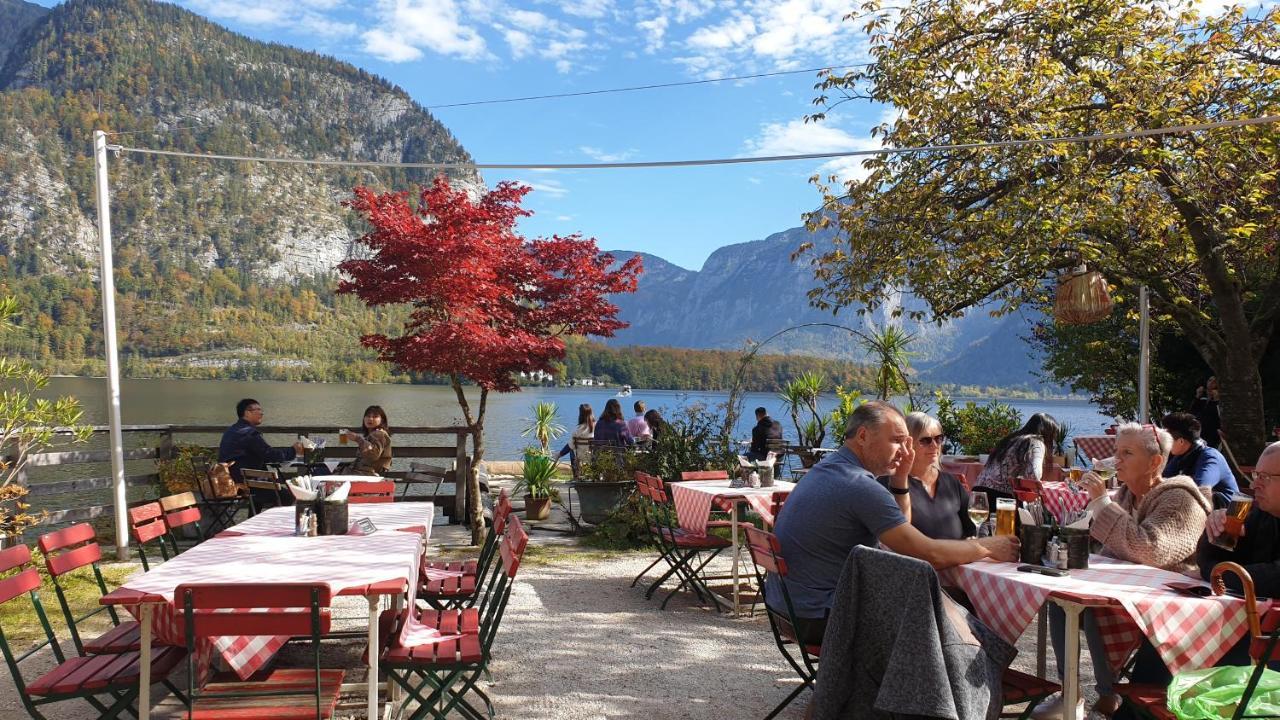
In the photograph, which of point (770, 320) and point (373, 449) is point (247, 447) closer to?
point (373, 449)

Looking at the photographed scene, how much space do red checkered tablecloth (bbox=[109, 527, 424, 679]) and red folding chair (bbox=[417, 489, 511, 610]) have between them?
408 mm

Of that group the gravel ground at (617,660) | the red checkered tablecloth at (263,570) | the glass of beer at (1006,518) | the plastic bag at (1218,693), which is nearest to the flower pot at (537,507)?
the gravel ground at (617,660)

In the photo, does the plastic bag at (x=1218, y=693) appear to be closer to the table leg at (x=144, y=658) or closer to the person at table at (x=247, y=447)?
the table leg at (x=144, y=658)

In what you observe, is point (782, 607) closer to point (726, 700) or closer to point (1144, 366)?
point (726, 700)

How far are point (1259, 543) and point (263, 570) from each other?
133 inches

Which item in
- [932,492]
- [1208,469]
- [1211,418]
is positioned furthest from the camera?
[1211,418]

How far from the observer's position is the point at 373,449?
28.3 feet

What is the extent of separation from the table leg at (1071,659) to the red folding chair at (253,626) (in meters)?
2.24

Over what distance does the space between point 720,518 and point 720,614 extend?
210cm

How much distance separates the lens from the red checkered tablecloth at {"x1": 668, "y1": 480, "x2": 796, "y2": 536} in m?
6.00

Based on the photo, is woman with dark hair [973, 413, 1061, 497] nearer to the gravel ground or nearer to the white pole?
the gravel ground

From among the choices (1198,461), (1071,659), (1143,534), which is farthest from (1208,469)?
(1071,659)

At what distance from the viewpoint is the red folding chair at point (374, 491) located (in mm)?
6066

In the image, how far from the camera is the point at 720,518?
7996 millimetres
